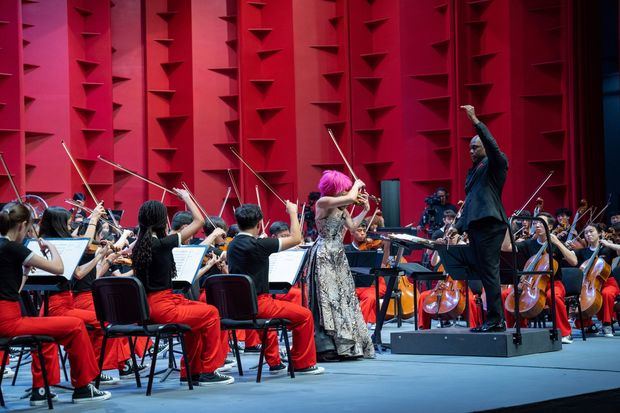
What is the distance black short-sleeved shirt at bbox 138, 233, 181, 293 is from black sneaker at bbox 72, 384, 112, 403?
0.66m

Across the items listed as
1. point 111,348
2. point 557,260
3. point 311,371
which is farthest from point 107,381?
point 557,260

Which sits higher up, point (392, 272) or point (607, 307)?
point (392, 272)

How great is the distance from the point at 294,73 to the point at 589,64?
4.20 metres

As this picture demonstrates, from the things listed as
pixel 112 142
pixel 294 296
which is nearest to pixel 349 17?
pixel 112 142

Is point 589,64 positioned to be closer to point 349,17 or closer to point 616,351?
point 349,17

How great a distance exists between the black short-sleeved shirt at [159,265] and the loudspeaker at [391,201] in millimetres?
8139

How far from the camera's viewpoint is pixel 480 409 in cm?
451

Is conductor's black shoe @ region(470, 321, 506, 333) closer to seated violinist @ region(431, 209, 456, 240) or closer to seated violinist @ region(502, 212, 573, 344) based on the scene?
seated violinist @ region(502, 212, 573, 344)

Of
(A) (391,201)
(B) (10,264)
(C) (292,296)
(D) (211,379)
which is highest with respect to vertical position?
(A) (391,201)

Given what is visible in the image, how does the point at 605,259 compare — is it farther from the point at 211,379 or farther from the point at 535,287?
the point at 211,379

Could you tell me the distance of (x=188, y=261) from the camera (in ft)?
20.6

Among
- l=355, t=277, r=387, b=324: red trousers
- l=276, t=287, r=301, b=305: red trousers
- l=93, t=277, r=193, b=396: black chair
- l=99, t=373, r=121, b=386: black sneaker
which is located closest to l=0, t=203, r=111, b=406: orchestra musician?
l=93, t=277, r=193, b=396: black chair

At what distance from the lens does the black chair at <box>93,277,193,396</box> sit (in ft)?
17.8

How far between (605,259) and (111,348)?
464 centimetres
